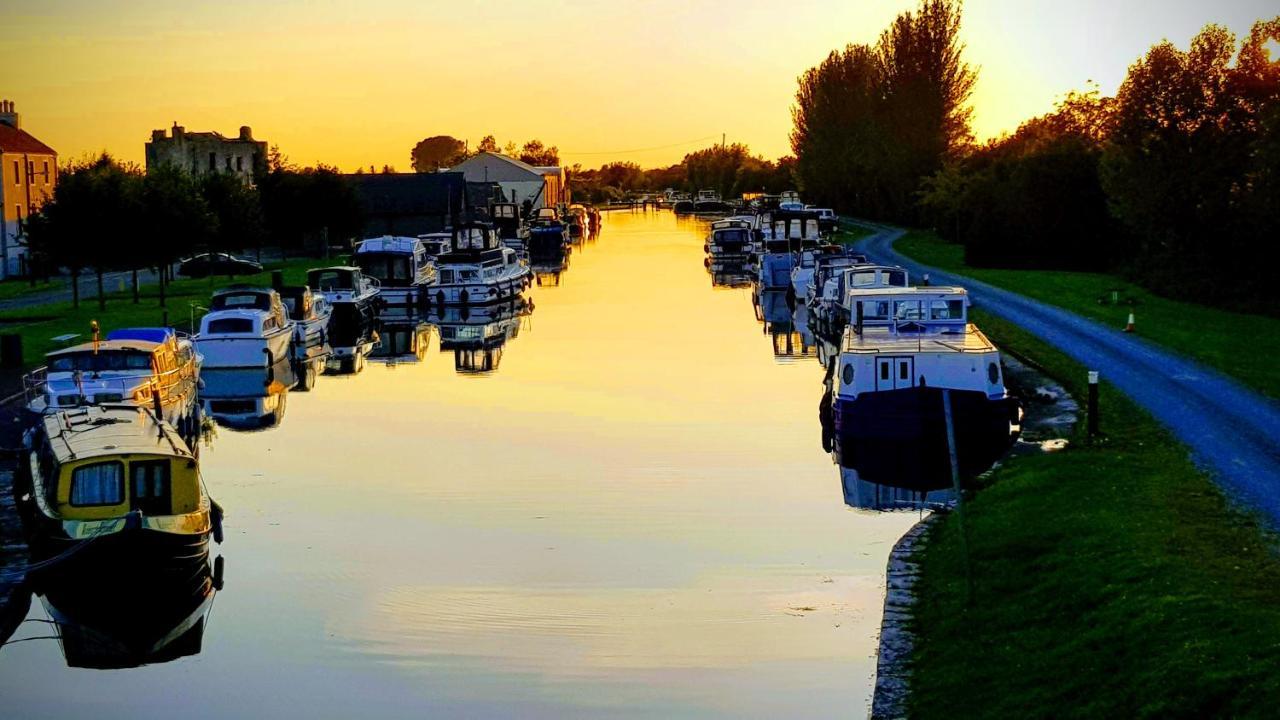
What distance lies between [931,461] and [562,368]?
796 inches

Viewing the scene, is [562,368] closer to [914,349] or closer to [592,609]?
[914,349]

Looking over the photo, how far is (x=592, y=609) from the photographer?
2198cm

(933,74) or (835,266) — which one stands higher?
(933,74)

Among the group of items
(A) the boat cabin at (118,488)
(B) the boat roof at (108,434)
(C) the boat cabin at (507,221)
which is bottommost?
(A) the boat cabin at (118,488)

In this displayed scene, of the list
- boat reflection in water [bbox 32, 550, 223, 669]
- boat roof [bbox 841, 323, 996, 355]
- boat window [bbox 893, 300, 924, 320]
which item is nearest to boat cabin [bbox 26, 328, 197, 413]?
boat reflection in water [bbox 32, 550, 223, 669]

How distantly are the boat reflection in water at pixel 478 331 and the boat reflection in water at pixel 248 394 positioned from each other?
551 centimetres

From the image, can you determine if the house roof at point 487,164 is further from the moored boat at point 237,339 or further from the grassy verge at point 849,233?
the moored boat at point 237,339

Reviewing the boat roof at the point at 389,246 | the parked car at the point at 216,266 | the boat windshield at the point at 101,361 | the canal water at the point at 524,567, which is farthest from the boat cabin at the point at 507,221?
the boat windshield at the point at 101,361

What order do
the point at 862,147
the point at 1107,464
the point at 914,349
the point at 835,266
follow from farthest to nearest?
the point at 862,147, the point at 835,266, the point at 914,349, the point at 1107,464

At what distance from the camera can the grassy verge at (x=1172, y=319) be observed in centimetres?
3659

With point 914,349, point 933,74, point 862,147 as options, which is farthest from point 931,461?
point 862,147

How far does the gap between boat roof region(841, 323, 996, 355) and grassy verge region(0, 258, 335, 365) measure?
76.7ft

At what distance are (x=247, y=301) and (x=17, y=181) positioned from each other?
4366cm

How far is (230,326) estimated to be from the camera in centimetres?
4762
